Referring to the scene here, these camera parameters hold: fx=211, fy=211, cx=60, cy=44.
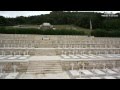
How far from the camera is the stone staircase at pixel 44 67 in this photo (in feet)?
37.0

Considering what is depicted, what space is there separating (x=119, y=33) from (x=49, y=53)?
33.9 ft

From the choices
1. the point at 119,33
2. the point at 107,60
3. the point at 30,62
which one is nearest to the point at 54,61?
the point at 30,62

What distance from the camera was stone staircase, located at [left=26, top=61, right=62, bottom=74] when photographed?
37.0 feet

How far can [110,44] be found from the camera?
1845 cm

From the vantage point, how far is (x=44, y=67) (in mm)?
11547
